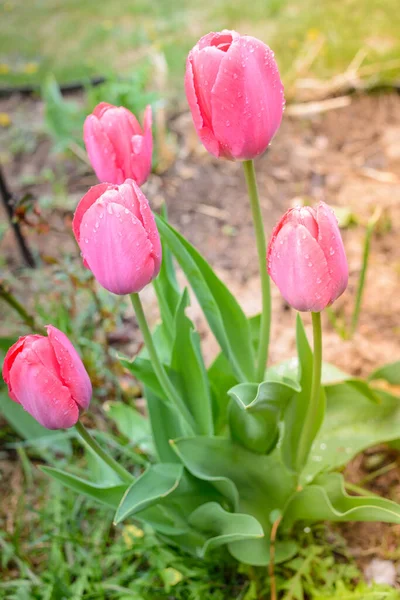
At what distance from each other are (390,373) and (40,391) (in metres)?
0.67

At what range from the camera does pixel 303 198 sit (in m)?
2.20

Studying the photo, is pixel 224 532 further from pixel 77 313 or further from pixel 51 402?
pixel 77 313

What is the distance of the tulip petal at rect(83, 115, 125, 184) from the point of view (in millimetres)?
905

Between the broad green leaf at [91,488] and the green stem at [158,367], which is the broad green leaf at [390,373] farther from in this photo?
the broad green leaf at [91,488]

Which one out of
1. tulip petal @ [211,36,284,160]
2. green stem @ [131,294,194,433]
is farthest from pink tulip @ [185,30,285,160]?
green stem @ [131,294,194,433]

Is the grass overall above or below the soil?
above

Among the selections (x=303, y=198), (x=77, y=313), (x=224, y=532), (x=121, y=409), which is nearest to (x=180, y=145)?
(x=303, y=198)

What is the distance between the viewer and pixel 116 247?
30.3 inches

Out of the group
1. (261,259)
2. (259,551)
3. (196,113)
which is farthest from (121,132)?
(259,551)

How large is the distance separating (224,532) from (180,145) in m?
1.74

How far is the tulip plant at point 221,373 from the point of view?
78 centimetres

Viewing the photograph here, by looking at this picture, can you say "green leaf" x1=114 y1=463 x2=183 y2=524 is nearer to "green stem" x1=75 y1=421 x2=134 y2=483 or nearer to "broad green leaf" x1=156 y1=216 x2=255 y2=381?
"green stem" x1=75 y1=421 x2=134 y2=483

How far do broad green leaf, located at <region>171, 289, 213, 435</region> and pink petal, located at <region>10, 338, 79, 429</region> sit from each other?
26 cm

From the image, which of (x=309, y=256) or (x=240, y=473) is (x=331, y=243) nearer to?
(x=309, y=256)
